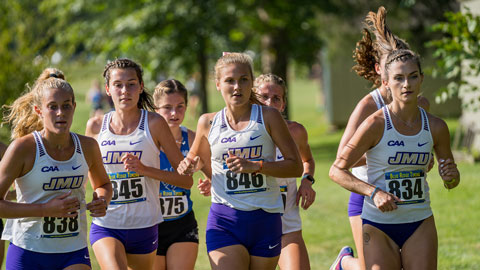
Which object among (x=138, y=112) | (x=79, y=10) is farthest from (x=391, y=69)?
(x=79, y=10)

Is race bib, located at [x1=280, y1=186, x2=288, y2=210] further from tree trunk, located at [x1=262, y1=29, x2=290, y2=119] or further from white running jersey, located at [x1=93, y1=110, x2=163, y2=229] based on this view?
tree trunk, located at [x1=262, y1=29, x2=290, y2=119]

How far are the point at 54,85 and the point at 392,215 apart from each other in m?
2.41

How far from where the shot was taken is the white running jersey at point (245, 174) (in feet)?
16.2

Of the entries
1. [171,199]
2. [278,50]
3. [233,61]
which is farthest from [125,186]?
[278,50]

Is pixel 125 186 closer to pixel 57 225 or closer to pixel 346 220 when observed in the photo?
pixel 57 225

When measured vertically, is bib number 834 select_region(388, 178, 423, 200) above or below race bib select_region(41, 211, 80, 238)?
above

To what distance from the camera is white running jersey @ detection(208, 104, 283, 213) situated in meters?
4.95

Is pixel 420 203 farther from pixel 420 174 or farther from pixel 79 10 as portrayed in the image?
pixel 79 10

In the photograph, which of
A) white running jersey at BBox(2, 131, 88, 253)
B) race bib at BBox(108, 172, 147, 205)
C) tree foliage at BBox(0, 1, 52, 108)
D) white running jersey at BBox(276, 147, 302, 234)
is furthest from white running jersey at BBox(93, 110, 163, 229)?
tree foliage at BBox(0, 1, 52, 108)

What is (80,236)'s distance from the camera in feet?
15.3

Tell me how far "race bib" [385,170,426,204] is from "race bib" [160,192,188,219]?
1.88 metres

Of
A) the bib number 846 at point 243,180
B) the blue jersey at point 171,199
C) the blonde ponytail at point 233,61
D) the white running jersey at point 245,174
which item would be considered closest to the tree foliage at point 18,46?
the blue jersey at point 171,199

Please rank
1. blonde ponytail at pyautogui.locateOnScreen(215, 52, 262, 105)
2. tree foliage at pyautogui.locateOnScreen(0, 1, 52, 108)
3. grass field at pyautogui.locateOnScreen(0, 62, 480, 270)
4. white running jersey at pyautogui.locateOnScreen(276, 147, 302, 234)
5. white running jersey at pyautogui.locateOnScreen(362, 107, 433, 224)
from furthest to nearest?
tree foliage at pyautogui.locateOnScreen(0, 1, 52, 108) → grass field at pyautogui.locateOnScreen(0, 62, 480, 270) → white running jersey at pyautogui.locateOnScreen(276, 147, 302, 234) → blonde ponytail at pyautogui.locateOnScreen(215, 52, 262, 105) → white running jersey at pyautogui.locateOnScreen(362, 107, 433, 224)

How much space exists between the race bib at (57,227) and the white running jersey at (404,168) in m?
2.06
